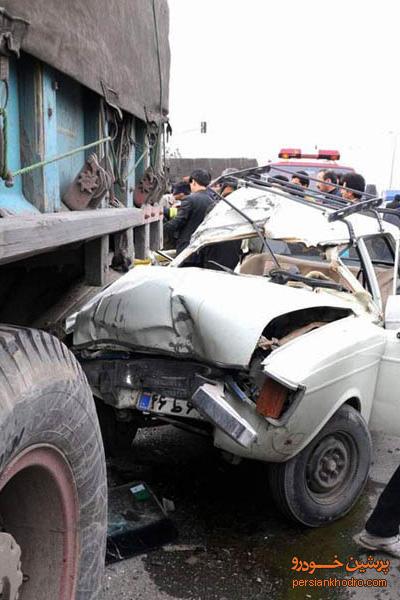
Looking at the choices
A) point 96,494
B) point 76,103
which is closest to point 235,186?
point 76,103

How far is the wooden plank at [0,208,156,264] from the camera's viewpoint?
1281 mm

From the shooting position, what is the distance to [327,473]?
3.35 metres

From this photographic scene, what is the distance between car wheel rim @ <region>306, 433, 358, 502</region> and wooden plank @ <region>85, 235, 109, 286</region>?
1.52m

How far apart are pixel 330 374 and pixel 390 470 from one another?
145cm

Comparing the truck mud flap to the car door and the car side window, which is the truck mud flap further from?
the car side window

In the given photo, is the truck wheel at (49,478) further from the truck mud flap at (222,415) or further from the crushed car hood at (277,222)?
the crushed car hood at (277,222)

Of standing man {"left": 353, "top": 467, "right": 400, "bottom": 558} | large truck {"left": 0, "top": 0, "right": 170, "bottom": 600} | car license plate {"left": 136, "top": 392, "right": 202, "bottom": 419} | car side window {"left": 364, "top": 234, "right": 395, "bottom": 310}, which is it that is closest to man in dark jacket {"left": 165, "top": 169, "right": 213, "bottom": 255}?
car side window {"left": 364, "top": 234, "right": 395, "bottom": 310}

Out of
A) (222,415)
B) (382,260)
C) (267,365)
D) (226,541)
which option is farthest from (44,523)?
(382,260)

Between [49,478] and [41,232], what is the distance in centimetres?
73

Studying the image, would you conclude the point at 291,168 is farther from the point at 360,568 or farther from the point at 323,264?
the point at 360,568

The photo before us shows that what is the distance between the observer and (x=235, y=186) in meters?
4.85

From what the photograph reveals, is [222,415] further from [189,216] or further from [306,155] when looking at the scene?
[306,155]

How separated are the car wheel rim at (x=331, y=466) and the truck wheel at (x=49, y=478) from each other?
1.62 meters

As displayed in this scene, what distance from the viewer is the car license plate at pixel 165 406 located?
3.13 m
